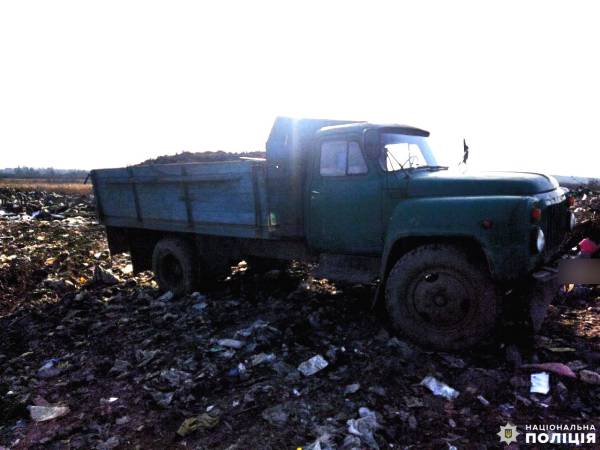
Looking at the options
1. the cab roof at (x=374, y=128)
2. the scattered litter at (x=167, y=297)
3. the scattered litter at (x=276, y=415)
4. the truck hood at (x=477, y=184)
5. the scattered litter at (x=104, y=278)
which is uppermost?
the cab roof at (x=374, y=128)

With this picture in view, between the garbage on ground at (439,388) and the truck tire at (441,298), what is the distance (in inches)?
19.4

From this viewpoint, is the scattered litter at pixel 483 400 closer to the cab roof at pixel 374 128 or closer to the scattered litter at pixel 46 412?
the cab roof at pixel 374 128

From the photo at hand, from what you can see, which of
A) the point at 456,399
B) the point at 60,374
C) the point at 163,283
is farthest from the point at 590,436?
the point at 163,283

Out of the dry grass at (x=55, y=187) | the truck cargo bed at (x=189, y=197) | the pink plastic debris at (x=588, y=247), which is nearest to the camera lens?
the truck cargo bed at (x=189, y=197)

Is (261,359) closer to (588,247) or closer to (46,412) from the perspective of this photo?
(46,412)

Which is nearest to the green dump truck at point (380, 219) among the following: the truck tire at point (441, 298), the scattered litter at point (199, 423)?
the truck tire at point (441, 298)

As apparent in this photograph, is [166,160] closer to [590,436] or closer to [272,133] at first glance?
[272,133]

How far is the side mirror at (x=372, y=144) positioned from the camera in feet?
13.4

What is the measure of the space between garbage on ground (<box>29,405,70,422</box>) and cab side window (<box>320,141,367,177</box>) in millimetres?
3240

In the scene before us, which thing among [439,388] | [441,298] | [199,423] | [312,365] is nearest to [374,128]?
[441,298]

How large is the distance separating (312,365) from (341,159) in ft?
6.99

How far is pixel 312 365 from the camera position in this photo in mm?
3627

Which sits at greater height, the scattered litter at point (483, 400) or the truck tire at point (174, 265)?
the truck tire at point (174, 265)

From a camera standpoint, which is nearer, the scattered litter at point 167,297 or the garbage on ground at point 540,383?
the garbage on ground at point 540,383
